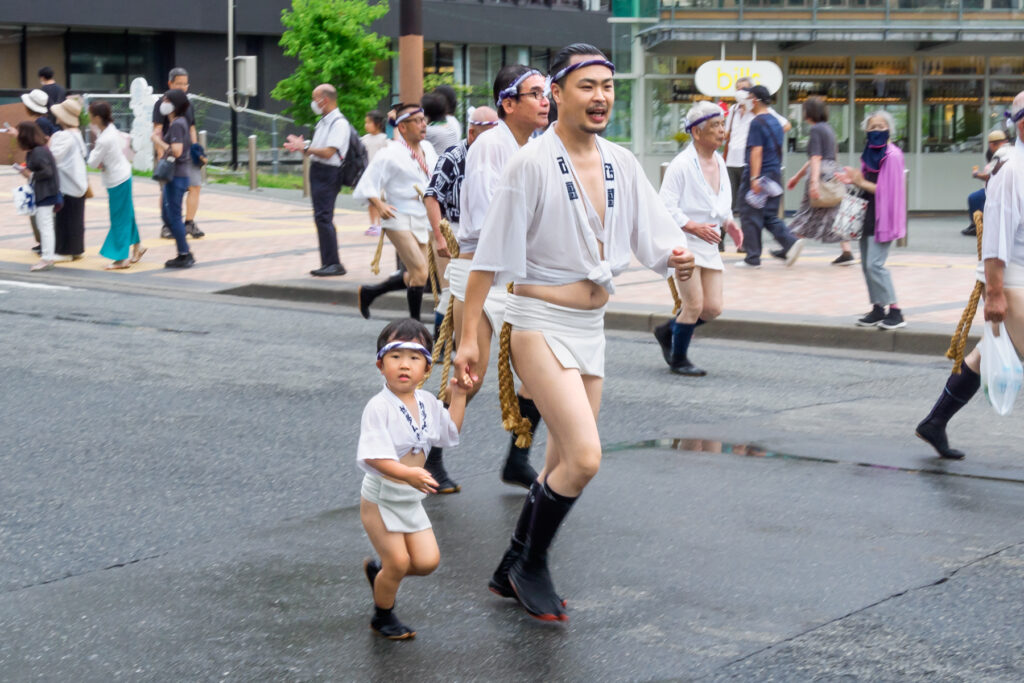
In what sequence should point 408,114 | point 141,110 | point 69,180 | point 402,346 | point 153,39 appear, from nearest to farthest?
1. point 402,346
2. point 408,114
3. point 69,180
4. point 141,110
5. point 153,39

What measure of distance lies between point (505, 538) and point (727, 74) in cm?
1690

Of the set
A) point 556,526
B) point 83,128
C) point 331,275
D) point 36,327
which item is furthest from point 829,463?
point 83,128

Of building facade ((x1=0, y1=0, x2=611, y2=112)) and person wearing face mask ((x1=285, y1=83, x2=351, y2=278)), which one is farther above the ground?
building facade ((x1=0, y1=0, x2=611, y2=112))

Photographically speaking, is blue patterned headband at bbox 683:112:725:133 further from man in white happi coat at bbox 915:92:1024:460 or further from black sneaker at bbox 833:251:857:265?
black sneaker at bbox 833:251:857:265

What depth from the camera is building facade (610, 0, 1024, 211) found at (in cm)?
2338

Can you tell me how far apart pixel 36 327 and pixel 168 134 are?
5.35 metres

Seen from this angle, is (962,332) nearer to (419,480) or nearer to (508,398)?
(508,398)

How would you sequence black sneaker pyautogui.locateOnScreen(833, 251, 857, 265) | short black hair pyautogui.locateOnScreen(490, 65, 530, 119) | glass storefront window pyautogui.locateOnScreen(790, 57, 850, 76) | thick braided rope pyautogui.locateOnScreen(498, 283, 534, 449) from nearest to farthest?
thick braided rope pyautogui.locateOnScreen(498, 283, 534, 449)
short black hair pyautogui.locateOnScreen(490, 65, 530, 119)
black sneaker pyautogui.locateOnScreen(833, 251, 857, 265)
glass storefront window pyautogui.locateOnScreen(790, 57, 850, 76)

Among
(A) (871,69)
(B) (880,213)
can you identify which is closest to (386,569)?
(B) (880,213)

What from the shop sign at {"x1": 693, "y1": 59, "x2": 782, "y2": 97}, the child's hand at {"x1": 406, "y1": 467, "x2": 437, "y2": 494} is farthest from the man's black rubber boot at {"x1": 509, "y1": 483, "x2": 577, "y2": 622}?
the shop sign at {"x1": 693, "y1": 59, "x2": 782, "y2": 97}

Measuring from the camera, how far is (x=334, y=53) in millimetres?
35438

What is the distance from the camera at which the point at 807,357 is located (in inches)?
413

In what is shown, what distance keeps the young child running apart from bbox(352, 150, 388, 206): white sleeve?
6.23 meters

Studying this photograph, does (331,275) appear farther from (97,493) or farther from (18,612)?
(18,612)
